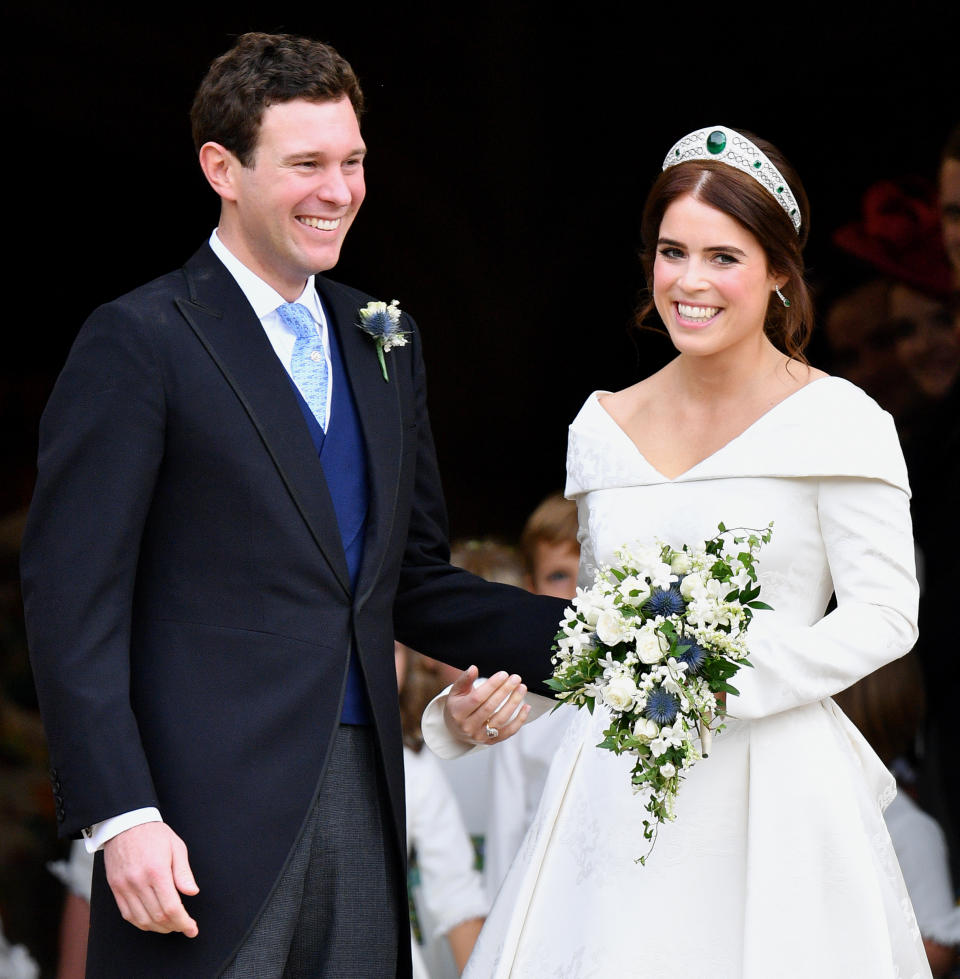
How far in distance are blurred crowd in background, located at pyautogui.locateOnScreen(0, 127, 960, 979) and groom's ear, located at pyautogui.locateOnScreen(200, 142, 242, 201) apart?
2.40m

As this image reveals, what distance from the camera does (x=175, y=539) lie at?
2.47 m

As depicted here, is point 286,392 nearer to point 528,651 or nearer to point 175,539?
point 175,539

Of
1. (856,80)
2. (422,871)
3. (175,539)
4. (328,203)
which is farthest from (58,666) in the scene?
(856,80)

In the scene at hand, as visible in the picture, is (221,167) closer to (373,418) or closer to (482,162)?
(373,418)

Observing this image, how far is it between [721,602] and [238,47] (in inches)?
48.4

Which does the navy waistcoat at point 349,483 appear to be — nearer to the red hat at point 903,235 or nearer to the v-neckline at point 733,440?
the v-neckline at point 733,440

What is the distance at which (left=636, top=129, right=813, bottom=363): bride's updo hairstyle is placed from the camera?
2.75 metres

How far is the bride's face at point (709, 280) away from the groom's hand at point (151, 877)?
3.95ft

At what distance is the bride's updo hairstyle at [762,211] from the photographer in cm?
275

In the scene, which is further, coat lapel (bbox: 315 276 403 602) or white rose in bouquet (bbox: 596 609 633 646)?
coat lapel (bbox: 315 276 403 602)

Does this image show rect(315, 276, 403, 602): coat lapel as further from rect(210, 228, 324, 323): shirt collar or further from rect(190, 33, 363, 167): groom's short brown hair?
rect(190, 33, 363, 167): groom's short brown hair

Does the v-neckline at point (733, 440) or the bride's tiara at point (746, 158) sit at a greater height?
the bride's tiara at point (746, 158)

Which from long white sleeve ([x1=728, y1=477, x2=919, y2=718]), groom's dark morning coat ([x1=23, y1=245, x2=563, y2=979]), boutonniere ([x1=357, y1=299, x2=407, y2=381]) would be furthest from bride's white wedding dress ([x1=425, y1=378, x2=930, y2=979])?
boutonniere ([x1=357, y1=299, x2=407, y2=381])

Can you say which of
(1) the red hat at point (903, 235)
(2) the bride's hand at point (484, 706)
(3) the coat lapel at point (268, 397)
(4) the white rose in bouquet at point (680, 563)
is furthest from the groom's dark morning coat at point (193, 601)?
(1) the red hat at point (903, 235)
